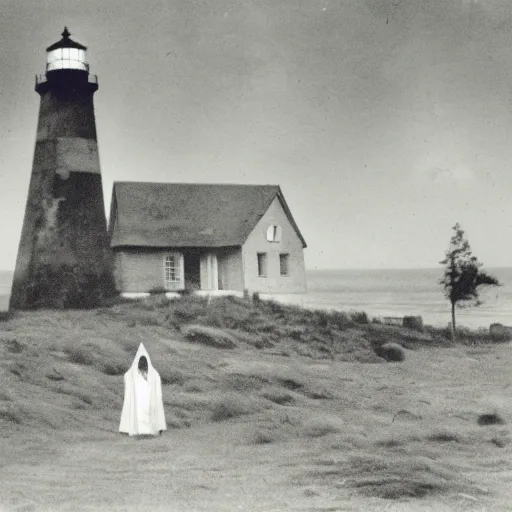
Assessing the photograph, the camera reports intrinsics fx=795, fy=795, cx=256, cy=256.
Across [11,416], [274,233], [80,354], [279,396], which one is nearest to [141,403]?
[11,416]

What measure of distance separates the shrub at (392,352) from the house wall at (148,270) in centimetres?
193

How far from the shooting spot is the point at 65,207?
10984 mm

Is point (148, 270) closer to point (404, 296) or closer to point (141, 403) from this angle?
point (141, 403)

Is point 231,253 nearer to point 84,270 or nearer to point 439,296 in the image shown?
point 84,270

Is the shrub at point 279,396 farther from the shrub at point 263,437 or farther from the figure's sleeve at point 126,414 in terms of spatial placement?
the figure's sleeve at point 126,414

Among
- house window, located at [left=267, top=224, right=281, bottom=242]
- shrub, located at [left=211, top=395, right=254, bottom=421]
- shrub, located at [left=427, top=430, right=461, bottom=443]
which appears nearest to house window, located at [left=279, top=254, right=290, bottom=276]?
house window, located at [left=267, top=224, right=281, bottom=242]

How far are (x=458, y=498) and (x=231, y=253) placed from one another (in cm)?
429

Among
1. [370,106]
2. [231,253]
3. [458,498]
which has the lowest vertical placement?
[458,498]

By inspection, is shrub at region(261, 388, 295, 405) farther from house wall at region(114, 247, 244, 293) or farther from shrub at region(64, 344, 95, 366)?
shrub at region(64, 344, 95, 366)

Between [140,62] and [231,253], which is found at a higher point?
[140,62]

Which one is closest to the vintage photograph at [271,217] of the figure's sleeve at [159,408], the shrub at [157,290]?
the shrub at [157,290]

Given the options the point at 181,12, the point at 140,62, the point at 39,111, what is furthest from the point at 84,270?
the point at 181,12

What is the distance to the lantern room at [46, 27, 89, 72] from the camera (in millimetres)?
9492

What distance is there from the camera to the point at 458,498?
7586 millimetres
